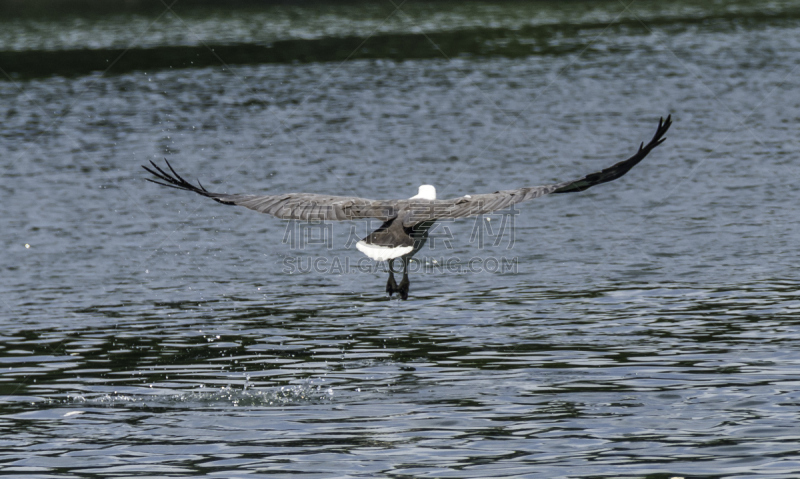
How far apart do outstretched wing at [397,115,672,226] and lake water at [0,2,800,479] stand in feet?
7.76

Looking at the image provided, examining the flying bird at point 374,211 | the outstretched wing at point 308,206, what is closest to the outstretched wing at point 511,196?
the flying bird at point 374,211

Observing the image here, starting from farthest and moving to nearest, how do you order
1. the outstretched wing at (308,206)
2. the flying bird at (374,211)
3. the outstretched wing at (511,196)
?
the outstretched wing at (308,206) → the flying bird at (374,211) → the outstretched wing at (511,196)

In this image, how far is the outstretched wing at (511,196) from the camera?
14219 mm

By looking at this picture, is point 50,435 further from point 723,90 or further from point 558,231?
point 723,90

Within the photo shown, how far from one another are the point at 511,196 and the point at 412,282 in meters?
7.76

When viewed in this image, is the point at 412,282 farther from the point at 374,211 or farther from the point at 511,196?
the point at 511,196

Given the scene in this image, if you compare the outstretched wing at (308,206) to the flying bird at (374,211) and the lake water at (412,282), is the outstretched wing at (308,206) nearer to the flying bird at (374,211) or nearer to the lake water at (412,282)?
the flying bird at (374,211)

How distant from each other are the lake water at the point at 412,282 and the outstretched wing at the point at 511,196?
7.76ft

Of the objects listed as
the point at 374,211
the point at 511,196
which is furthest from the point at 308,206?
the point at 511,196

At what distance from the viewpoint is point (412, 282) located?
22.4m

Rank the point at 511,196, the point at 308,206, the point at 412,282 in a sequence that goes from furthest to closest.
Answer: the point at 412,282 → the point at 308,206 → the point at 511,196

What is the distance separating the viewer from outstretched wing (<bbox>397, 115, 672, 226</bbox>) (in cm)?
1422

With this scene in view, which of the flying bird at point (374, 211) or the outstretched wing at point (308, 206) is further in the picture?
the outstretched wing at point (308, 206)

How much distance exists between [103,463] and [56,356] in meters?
5.16
